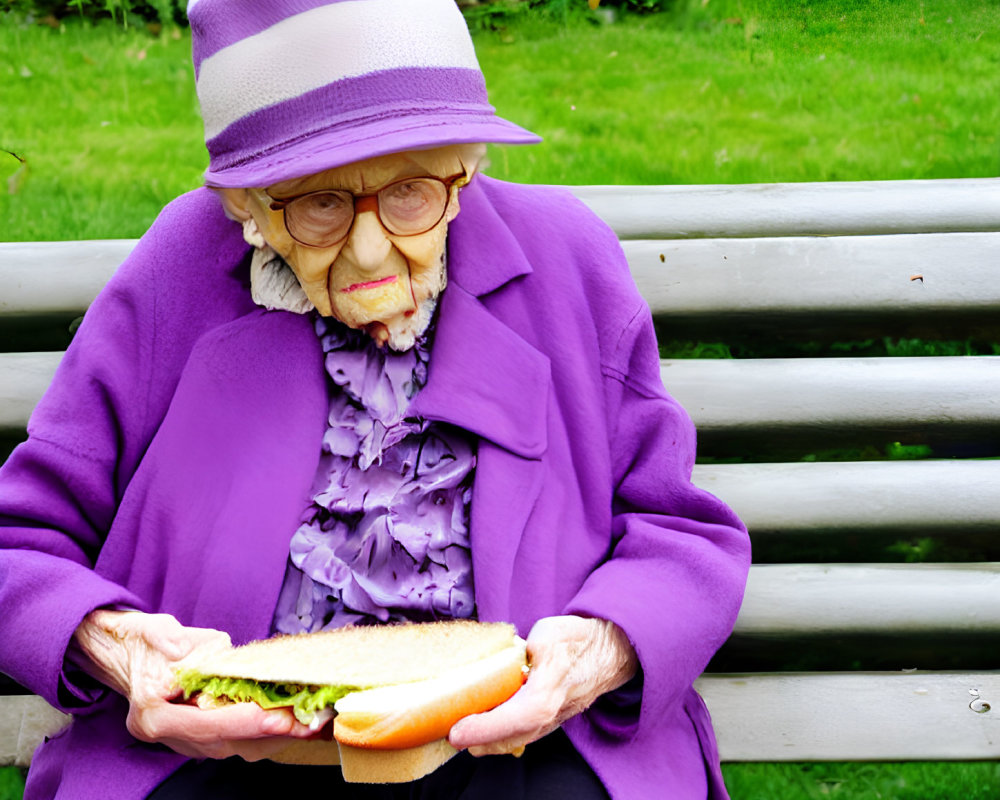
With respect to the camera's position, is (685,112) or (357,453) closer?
(357,453)

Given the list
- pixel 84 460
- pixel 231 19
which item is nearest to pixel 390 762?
pixel 84 460

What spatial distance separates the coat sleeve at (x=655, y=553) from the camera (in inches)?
74.0

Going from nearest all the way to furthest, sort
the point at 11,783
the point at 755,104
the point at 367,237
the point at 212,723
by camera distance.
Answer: the point at 212,723
the point at 367,237
the point at 11,783
the point at 755,104

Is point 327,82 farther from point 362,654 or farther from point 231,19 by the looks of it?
point 362,654

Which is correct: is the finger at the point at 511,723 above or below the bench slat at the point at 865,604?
above

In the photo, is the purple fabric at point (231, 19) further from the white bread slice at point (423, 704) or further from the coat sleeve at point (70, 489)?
the white bread slice at point (423, 704)

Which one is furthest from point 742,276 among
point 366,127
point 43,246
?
point 43,246

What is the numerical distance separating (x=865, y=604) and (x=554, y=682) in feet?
3.49

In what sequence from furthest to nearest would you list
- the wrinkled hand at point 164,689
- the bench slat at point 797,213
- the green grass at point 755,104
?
the green grass at point 755,104, the bench slat at point 797,213, the wrinkled hand at point 164,689

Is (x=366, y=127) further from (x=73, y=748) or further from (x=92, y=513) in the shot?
(x=73, y=748)

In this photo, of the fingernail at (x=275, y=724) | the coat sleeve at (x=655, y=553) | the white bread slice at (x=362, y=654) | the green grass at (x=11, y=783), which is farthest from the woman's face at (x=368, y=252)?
the green grass at (x=11, y=783)

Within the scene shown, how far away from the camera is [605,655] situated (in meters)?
1.87

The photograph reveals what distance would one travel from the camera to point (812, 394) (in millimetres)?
2578

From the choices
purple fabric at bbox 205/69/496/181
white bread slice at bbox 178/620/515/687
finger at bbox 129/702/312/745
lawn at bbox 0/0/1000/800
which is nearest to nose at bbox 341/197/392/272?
purple fabric at bbox 205/69/496/181
